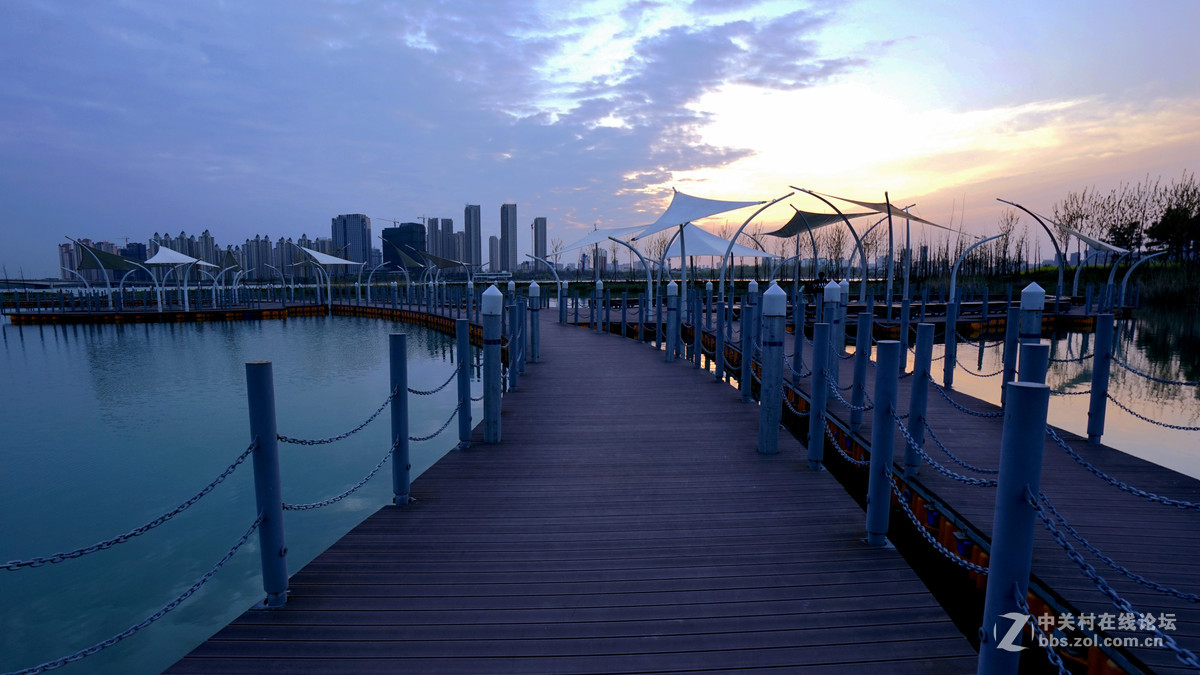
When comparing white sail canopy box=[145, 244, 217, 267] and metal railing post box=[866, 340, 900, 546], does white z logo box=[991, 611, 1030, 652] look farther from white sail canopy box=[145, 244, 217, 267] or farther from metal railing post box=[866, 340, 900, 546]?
white sail canopy box=[145, 244, 217, 267]

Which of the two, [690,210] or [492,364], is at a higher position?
[690,210]

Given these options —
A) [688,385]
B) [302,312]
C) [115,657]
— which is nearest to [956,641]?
[115,657]

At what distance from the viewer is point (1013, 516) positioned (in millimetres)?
2311

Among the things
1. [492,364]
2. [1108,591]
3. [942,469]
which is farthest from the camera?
[492,364]

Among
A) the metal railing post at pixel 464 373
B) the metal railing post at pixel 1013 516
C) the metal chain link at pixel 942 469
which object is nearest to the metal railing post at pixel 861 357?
the metal chain link at pixel 942 469

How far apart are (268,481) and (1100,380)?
7.76 meters

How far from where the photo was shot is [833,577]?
138 inches

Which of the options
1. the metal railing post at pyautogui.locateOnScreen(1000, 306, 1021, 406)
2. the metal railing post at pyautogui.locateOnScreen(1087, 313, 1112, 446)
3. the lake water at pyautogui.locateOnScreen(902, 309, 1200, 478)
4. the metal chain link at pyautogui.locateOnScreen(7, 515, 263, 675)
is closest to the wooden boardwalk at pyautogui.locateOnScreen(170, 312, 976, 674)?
the metal chain link at pyautogui.locateOnScreen(7, 515, 263, 675)

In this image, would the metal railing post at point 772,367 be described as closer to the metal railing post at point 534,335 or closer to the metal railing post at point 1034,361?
the metal railing post at point 1034,361

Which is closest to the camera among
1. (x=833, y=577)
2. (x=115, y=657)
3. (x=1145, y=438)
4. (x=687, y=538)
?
(x=833, y=577)

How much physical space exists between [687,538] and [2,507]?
8.87 m

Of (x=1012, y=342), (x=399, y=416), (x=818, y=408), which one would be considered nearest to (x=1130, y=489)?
(x=818, y=408)

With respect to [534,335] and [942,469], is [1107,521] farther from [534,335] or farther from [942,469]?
[534,335]

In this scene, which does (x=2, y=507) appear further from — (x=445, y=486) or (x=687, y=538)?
(x=687, y=538)
